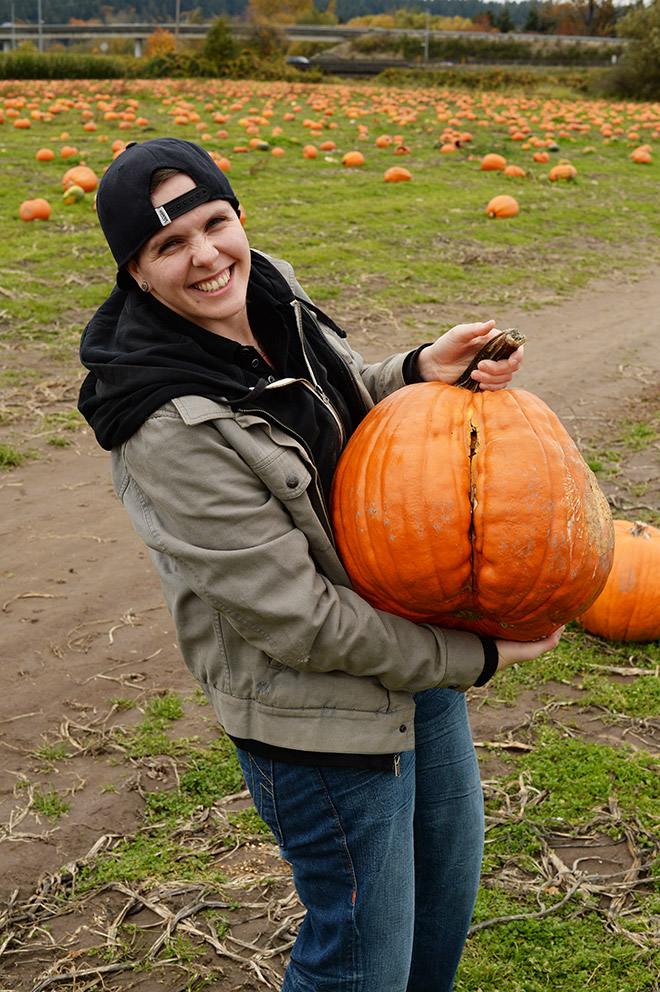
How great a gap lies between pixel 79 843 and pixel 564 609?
2337mm

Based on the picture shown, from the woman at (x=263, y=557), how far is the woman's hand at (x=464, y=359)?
0.47 m

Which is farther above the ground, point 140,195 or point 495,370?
point 140,195

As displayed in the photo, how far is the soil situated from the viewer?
3330mm

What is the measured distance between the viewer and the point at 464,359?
2736mm

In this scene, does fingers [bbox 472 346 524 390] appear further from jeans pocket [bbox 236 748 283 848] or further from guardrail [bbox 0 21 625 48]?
guardrail [bbox 0 21 625 48]

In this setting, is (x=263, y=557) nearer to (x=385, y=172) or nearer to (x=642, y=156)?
(x=385, y=172)

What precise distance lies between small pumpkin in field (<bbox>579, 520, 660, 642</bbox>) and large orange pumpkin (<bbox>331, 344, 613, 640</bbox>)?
266 cm

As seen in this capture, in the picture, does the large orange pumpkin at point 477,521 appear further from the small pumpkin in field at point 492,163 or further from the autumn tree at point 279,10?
the autumn tree at point 279,10

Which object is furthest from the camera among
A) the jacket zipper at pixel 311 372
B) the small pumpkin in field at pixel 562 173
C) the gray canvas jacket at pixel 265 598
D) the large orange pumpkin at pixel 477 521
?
the small pumpkin in field at pixel 562 173

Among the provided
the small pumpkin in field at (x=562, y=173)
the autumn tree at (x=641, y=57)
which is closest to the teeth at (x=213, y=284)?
the small pumpkin in field at (x=562, y=173)

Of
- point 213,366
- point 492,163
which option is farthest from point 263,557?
point 492,163

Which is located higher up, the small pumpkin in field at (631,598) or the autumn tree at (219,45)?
the autumn tree at (219,45)

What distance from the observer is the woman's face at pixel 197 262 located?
2.12 meters

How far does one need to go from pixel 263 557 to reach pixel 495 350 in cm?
94
